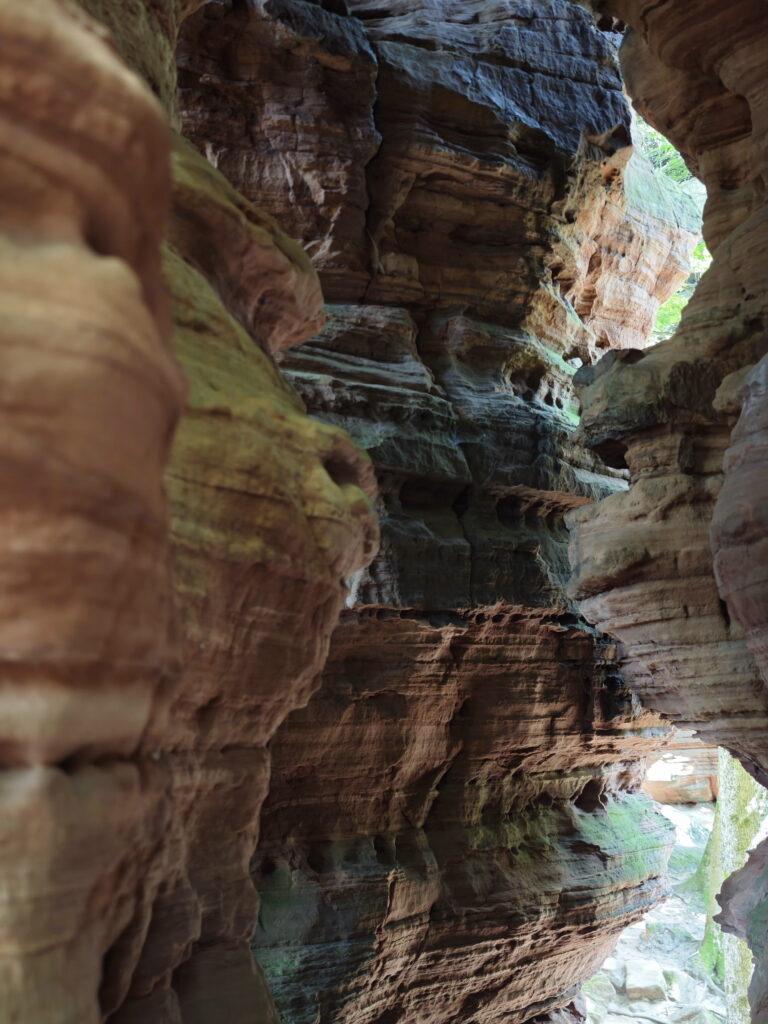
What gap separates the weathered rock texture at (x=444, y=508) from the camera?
392 inches

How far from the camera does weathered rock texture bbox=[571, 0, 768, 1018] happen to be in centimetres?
845

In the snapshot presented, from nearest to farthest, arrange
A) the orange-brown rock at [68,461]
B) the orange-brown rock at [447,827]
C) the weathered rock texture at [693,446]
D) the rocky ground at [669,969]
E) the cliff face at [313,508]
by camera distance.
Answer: the orange-brown rock at [68,461]
the cliff face at [313,508]
the weathered rock texture at [693,446]
the orange-brown rock at [447,827]
the rocky ground at [669,969]

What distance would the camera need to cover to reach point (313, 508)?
3.91 meters

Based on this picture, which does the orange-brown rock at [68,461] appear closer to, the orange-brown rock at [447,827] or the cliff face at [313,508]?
the cliff face at [313,508]

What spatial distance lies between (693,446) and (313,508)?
591 centimetres

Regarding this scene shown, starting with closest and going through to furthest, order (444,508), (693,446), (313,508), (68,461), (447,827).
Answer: (68,461)
(313,508)
(693,446)
(447,827)
(444,508)

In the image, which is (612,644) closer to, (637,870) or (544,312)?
(637,870)

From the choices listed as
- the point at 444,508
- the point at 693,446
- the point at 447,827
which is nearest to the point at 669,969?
the point at 447,827

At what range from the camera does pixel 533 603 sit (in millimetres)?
11031

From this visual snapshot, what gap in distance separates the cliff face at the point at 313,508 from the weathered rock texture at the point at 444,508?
0.14 feet

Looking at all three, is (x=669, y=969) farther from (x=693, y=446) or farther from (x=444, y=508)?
(x=693, y=446)

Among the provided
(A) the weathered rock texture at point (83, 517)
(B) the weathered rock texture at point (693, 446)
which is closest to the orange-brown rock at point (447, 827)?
(B) the weathered rock texture at point (693, 446)

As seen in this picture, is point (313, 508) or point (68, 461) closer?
point (68, 461)

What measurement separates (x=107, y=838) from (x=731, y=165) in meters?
9.70
